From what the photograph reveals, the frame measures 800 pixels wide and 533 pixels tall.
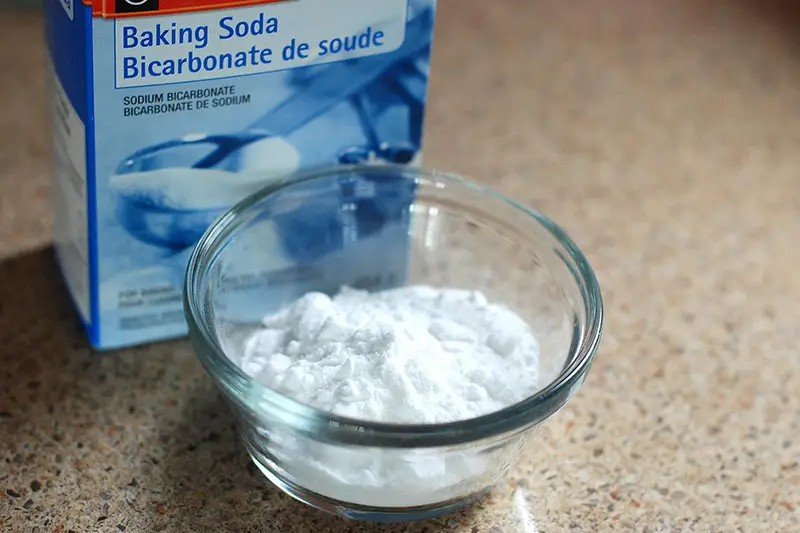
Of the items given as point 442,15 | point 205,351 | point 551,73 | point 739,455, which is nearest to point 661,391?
point 739,455

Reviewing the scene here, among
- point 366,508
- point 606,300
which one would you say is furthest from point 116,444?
point 606,300

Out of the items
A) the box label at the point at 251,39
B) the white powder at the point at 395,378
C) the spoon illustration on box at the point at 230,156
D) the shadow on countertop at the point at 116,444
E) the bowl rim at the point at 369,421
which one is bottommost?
the shadow on countertop at the point at 116,444

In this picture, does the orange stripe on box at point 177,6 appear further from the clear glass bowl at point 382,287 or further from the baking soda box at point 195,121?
the clear glass bowl at point 382,287

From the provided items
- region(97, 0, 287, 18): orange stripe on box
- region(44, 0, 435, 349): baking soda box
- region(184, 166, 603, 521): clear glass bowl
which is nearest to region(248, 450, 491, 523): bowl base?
region(184, 166, 603, 521): clear glass bowl

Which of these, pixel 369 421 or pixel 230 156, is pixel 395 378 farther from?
pixel 230 156

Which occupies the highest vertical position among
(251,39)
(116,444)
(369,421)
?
(251,39)

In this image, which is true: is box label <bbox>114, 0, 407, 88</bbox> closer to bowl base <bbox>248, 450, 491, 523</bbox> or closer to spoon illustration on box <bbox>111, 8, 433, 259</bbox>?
spoon illustration on box <bbox>111, 8, 433, 259</bbox>

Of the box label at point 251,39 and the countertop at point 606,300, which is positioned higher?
the box label at point 251,39

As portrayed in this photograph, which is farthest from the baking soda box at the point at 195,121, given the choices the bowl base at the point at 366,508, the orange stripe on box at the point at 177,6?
the bowl base at the point at 366,508
